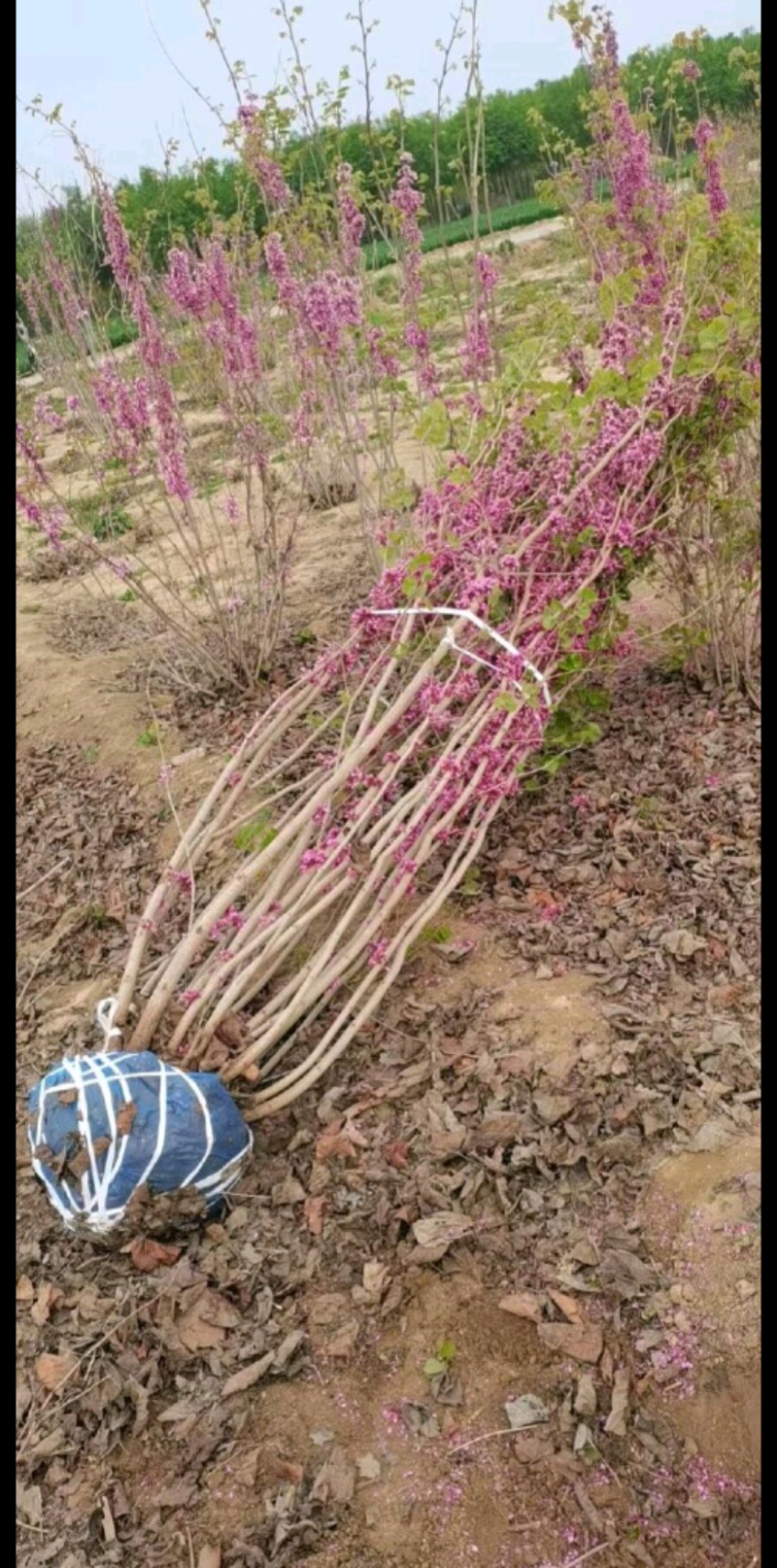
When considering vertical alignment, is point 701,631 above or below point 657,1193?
above

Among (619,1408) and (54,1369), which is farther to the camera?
(54,1369)

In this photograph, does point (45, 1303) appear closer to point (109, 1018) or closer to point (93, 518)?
point (109, 1018)

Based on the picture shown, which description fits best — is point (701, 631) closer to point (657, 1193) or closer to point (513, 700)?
point (513, 700)

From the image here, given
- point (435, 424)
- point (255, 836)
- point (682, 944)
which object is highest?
point (435, 424)

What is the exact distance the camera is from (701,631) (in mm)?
3635

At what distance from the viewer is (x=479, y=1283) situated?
2.12m

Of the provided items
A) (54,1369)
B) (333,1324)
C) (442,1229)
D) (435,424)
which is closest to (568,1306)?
(442,1229)

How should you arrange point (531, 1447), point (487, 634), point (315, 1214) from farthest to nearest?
point (487, 634) < point (315, 1214) < point (531, 1447)

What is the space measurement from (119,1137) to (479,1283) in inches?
30.8

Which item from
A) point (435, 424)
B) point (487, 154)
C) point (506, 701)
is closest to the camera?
point (506, 701)

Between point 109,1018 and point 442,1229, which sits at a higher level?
point 109,1018

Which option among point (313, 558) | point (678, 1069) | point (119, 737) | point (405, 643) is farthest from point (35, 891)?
point (313, 558)

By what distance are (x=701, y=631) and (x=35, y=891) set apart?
2523 mm

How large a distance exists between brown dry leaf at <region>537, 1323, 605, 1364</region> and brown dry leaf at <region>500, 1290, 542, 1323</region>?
0.08 ft
